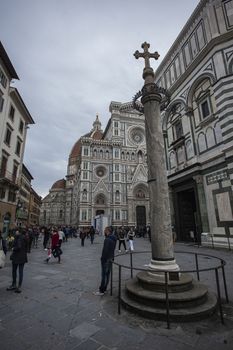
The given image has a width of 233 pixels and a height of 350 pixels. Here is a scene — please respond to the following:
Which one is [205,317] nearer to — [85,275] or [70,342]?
[70,342]

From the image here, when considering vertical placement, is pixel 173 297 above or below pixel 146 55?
below

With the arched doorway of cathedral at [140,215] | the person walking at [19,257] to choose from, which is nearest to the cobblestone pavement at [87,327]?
the person walking at [19,257]

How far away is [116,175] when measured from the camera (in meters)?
45.7

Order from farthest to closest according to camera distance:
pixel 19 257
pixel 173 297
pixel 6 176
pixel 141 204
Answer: pixel 141 204 < pixel 6 176 < pixel 19 257 < pixel 173 297

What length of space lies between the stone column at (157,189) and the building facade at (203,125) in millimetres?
8267

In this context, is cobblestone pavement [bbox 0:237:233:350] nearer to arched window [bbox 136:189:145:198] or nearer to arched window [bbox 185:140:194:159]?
arched window [bbox 185:140:194:159]

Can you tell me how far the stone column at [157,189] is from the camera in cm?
463

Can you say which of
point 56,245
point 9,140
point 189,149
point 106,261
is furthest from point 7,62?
point 106,261

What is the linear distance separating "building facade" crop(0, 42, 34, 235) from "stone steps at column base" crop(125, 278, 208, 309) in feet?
57.8

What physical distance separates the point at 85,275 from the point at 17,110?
21307 mm

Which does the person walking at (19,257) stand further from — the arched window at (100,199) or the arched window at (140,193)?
the arched window at (140,193)

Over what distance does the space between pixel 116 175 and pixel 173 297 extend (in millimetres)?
42067

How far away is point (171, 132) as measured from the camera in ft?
59.9

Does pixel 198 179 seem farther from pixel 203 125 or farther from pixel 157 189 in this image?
pixel 157 189
